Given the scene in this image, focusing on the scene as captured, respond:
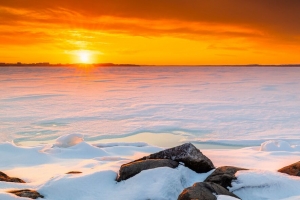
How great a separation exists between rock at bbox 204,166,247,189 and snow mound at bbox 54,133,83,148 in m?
4.52

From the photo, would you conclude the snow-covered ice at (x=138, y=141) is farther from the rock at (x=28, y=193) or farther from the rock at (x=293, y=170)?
the rock at (x=293, y=170)

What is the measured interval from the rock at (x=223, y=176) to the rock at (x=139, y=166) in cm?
60

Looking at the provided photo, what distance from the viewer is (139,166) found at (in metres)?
Result: 5.03

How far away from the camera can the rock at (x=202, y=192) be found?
396 cm

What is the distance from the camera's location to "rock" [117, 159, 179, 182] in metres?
4.95

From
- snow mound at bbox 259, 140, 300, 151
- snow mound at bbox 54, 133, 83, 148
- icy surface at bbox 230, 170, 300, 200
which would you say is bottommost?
icy surface at bbox 230, 170, 300, 200

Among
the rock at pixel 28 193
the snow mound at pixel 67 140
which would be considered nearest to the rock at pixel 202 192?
the rock at pixel 28 193

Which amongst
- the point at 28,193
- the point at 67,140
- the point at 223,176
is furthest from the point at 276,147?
the point at 28,193

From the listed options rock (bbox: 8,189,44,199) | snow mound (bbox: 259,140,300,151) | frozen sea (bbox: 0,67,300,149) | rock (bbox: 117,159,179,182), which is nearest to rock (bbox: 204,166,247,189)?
rock (bbox: 117,159,179,182)

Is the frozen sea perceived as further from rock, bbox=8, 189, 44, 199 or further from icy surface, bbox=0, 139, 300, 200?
rock, bbox=8, 189, 44, 199

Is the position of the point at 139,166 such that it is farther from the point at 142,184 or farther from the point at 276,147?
the point at 276,147

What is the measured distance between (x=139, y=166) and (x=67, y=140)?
396 centimetres

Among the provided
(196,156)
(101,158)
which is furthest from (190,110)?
(196,156)

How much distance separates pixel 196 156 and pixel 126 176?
3.87 ft
